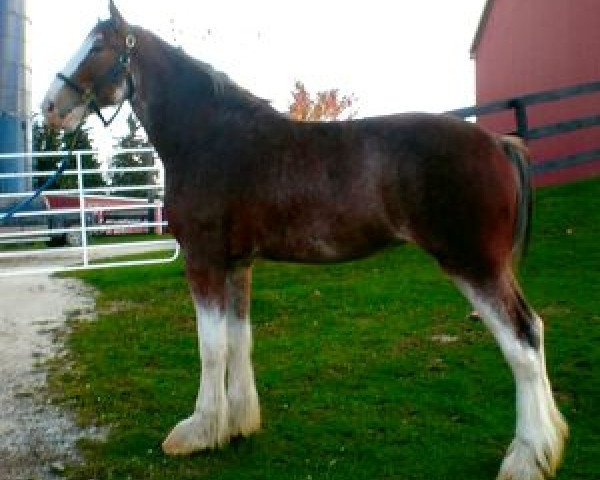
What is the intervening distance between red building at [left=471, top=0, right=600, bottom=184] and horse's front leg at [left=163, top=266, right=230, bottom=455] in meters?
13.9

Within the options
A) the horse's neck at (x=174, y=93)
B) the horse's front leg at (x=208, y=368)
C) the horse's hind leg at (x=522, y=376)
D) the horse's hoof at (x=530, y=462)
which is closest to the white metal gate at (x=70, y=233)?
the horse's neck at (x=174, y=93)

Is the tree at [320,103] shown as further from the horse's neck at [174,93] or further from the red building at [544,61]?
the horse's neck at [174,93]

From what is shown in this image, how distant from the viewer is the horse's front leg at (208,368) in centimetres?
383

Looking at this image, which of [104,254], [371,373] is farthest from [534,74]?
[371,373]

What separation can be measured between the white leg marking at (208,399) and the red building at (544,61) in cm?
1395

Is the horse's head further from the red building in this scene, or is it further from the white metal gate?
the red building

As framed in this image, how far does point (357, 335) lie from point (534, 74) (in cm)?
1482

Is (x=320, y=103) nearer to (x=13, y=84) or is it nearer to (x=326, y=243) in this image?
(x=13, y=84)

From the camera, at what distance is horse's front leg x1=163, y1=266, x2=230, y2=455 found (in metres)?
3.83

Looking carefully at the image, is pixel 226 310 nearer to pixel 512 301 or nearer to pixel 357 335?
pixel 512 301

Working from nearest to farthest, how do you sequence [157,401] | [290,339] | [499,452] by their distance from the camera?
1. [499,452]
2. [157,401]
3. [290,339]

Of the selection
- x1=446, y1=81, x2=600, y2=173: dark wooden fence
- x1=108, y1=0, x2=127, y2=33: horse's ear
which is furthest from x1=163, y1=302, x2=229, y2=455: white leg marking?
x1=446, y1=81, x2=600, y2=173: dark wooden fence

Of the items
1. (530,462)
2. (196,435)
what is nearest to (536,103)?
(530,462)

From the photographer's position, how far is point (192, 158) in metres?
3.93
